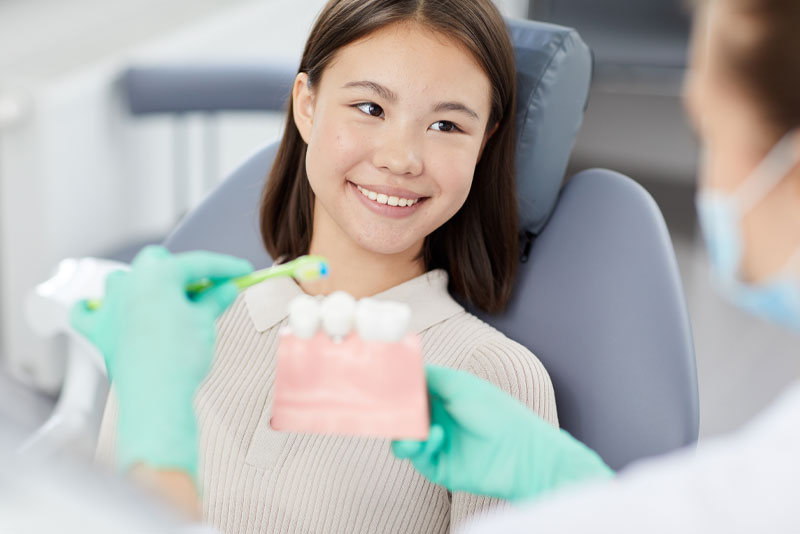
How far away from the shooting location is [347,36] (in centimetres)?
117

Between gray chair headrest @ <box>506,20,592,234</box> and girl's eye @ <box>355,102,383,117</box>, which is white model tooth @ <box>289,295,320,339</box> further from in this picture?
gray chair headrest @ <box>506,20,592,234</box>

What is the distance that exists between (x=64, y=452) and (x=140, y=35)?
2.30 metres

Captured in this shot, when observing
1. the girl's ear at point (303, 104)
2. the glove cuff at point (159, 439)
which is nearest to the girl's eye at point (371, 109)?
the girl's ear at point (303, 104)

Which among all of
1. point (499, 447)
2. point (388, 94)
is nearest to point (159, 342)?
point (499, 447)

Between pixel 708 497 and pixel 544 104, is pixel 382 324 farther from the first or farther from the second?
pixel 544 104

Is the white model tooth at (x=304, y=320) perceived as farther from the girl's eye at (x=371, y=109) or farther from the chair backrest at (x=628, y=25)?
the chair backrest at (x=628, y=25)

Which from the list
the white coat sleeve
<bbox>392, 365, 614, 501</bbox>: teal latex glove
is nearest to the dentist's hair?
<bbox>392, 365, 614, 501</bbox>: teal latex glove

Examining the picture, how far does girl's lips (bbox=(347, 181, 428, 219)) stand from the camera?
1.17 m

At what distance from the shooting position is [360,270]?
1.27m

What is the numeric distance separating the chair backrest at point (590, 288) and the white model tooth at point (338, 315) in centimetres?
40

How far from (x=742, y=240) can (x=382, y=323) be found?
13.8 inches

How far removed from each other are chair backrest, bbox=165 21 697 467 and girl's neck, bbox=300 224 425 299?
0.15 meters

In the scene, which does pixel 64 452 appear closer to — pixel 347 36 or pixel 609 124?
pixel 347 36

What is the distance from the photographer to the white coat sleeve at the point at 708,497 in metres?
0.56
